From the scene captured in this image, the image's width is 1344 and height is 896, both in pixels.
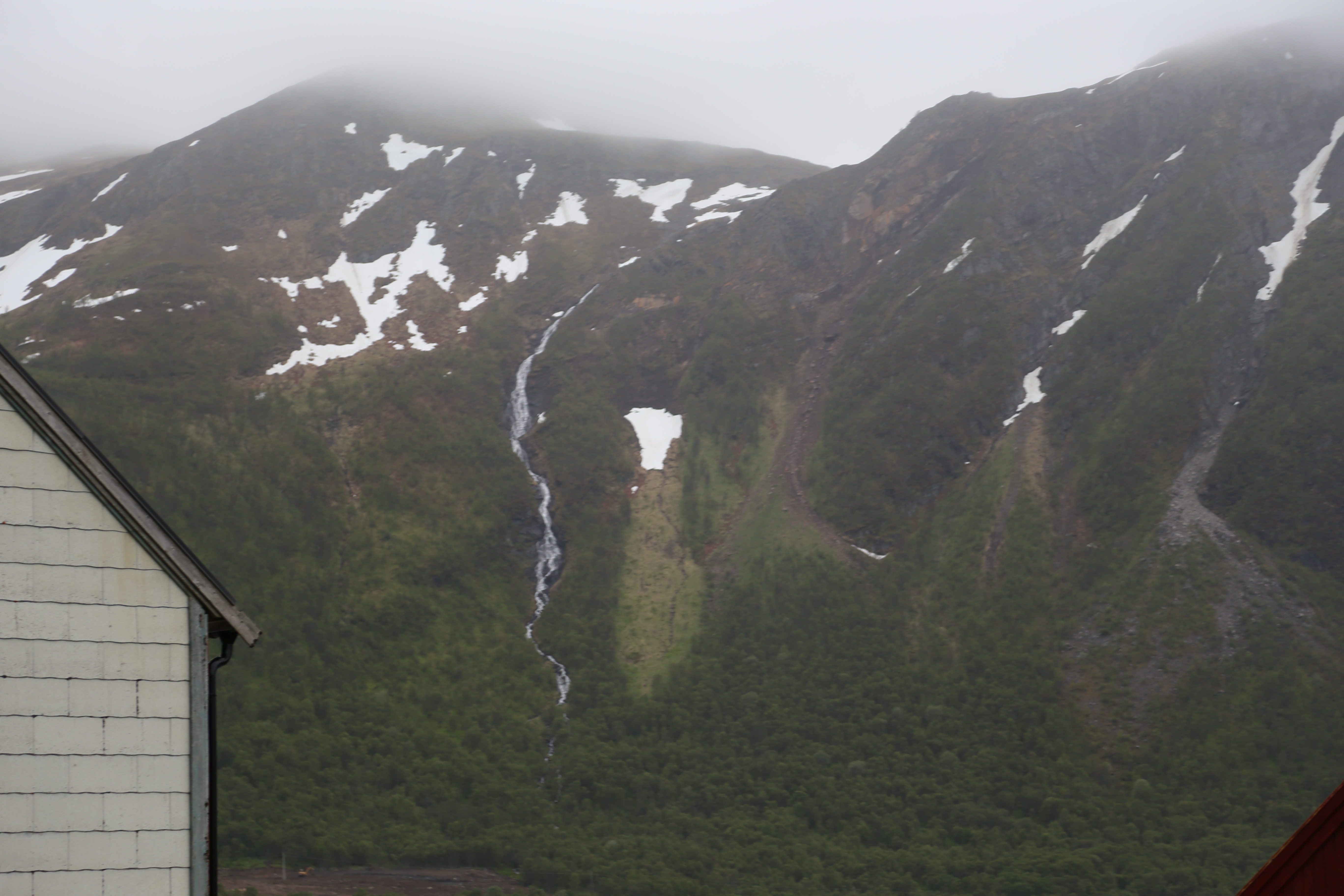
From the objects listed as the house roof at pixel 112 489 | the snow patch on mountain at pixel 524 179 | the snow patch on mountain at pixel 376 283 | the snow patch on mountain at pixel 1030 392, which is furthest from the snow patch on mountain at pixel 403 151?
the house roof at pixel 112 489

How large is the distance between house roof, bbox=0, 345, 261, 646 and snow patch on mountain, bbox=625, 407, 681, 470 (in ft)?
252

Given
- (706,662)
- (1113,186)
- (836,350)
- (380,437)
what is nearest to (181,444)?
(380,437)

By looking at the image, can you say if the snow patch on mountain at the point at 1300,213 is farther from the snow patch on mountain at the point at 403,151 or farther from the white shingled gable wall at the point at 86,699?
the snow patch on mountain at the point at 403,151

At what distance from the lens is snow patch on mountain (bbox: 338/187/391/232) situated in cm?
11419

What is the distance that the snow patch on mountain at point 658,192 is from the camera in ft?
416

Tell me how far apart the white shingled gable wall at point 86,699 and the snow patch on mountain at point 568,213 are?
112 meters

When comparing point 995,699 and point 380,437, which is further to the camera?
point 380,437

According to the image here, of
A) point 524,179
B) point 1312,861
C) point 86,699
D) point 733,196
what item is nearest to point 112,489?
point 86,699

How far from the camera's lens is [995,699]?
60312mm

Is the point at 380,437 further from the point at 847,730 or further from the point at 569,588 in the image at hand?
the point at 847,730

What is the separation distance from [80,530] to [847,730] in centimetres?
5709

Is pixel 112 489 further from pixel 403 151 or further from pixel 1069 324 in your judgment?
pixel 403 151

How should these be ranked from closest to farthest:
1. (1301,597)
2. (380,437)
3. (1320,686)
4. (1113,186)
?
(1320,686) < (1301,597) < (380,437) < (1113,186)

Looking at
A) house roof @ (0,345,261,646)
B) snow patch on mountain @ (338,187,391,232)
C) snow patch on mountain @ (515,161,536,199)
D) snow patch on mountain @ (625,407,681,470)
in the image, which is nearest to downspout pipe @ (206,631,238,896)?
house roof @ (0,345,261,646)
